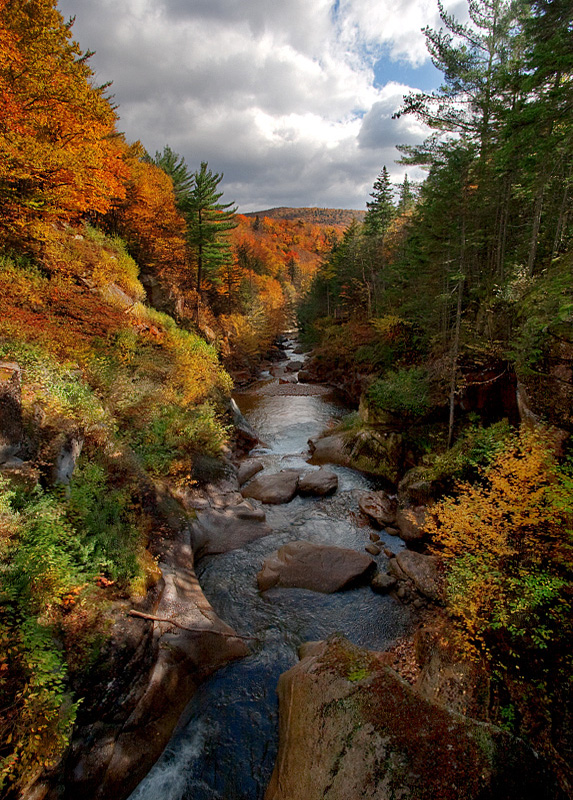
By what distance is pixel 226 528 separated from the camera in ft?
37.8

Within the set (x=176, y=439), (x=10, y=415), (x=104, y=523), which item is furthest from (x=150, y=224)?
(x=104, y=523)

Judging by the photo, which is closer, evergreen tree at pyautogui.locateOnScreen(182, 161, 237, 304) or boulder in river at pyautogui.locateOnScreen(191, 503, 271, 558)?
boulder in river at pyautogui.locateOnScreen(191, 503, 271, 558)

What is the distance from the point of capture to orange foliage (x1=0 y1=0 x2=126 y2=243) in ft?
32.0

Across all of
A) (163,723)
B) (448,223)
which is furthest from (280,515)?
(448,223)

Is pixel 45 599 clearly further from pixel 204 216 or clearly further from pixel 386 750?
pixel 204 216

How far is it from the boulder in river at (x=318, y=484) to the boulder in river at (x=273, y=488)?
14.6 inches

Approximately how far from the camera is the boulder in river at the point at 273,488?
14.1 m

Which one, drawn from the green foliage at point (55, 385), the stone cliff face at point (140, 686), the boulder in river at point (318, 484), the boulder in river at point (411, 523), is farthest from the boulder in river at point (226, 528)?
the boulder in river at point (411, 523)

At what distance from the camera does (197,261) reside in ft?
92.1

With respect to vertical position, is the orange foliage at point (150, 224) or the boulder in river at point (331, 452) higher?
the orange foliage at point (150, 224)

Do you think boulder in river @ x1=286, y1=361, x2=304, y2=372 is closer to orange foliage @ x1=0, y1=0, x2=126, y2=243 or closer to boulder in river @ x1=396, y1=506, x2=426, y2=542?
orange foliage @ x1=0, y1=0, x2=126, y2=243

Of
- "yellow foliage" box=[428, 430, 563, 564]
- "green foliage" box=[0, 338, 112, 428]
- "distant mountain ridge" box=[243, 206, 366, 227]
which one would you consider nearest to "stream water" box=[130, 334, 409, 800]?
"yellow foliage" box=[428, 430, 563, 564]

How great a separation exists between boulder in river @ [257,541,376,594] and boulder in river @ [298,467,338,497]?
4.13 metres

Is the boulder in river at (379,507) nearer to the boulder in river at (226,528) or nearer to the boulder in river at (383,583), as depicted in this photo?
the boulder in river at (383,583)
